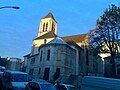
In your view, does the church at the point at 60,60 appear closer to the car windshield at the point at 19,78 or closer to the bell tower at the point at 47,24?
the bell tower at the point at 47,24

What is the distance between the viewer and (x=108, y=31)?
52.4 metres

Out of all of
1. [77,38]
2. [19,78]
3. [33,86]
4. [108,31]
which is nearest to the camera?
[33,86]

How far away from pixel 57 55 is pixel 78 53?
44.5 feet

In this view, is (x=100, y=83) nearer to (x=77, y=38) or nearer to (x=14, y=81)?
(x=14, y=81)

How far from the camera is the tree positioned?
5106 centimetres

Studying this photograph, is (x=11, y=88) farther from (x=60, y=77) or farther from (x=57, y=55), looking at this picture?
(x=57, y=55)

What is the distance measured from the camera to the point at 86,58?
75.0 m

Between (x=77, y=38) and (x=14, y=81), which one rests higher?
(x=77, y=38)

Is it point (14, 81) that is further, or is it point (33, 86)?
point (14, 81)

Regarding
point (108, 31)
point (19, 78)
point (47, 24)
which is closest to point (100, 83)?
point (19, 78)

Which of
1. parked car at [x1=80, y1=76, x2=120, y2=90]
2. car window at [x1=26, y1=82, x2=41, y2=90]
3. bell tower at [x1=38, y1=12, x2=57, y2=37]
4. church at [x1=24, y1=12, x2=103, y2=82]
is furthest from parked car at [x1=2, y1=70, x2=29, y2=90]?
bell tower at [x1=38, y1=12, x2=57, y2=37]

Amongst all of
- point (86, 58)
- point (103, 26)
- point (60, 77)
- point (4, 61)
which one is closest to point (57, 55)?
point (60, 77)

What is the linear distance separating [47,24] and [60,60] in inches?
1329

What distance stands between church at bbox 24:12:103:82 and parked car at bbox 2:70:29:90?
28729 millimetres
